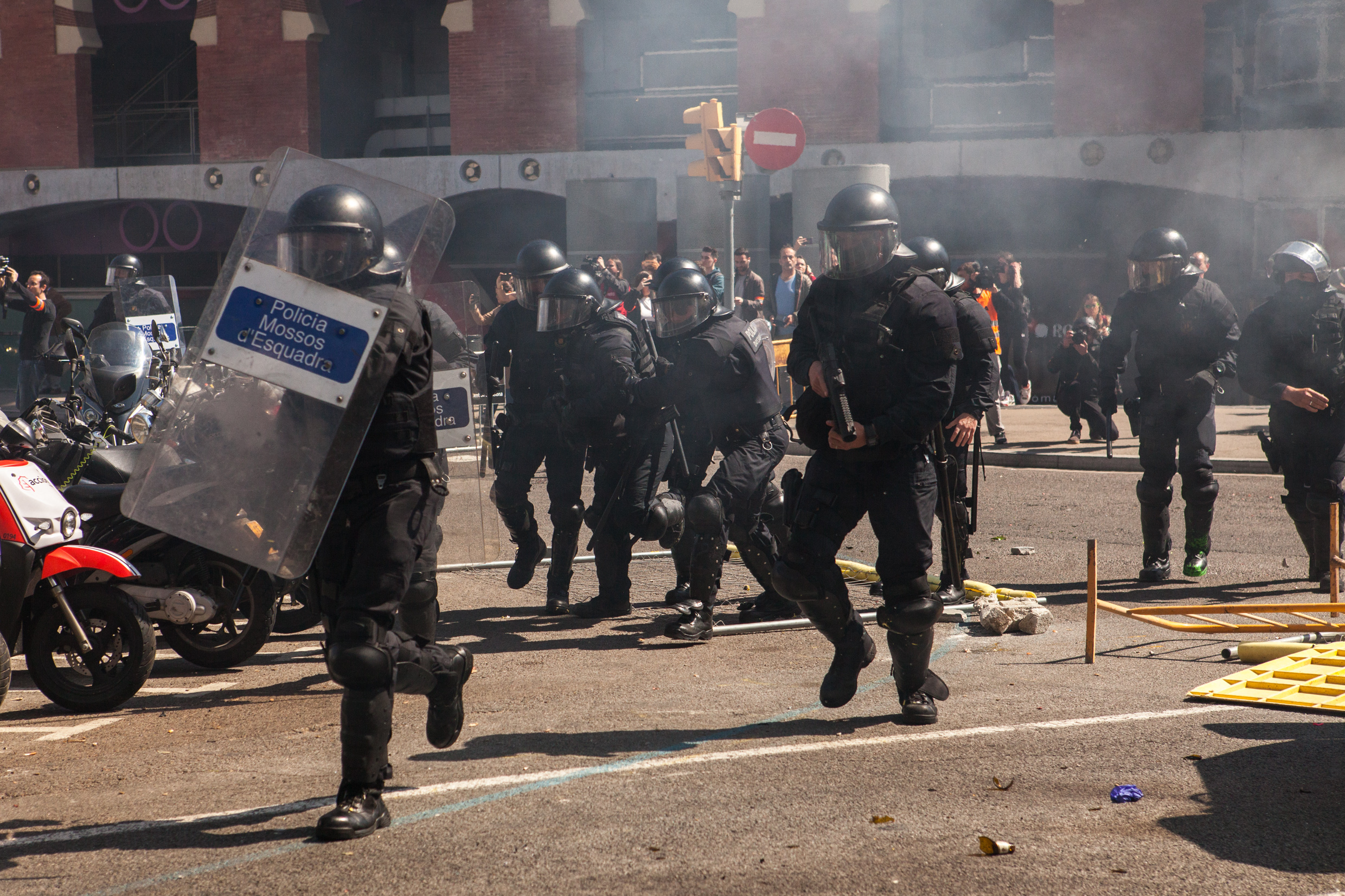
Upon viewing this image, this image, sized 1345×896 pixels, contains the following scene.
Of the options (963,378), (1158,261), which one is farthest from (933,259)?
(1158,261)

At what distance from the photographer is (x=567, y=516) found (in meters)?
6.85

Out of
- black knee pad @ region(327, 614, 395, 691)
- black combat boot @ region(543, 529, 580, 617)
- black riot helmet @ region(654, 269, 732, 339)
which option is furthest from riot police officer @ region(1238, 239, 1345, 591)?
black knee pad @ region(327, 614, 395, 691)

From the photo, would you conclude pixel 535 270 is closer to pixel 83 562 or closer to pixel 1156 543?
pixel 83 562

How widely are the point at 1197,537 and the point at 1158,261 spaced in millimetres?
1503

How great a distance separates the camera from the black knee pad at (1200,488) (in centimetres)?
731

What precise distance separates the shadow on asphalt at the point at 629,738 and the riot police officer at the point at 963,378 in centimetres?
162

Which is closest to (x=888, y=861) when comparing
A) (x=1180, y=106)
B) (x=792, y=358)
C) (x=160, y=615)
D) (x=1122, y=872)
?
(x=1122, y=872)

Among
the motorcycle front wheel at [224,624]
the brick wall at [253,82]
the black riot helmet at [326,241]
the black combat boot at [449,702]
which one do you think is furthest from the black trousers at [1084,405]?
the brick wall at [253,82]

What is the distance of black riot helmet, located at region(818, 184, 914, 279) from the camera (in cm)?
466

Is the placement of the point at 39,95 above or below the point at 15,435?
above

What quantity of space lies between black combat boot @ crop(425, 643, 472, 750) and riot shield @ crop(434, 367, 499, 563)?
1.84 meters

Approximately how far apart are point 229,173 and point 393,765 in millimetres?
21176

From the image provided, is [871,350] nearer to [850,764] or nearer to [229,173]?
[850,764]

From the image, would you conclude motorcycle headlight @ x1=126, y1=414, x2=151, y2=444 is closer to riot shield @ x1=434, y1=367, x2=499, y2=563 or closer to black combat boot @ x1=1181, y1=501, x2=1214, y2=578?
riot shield @ x1=434, y1=367, x2=499, y2=563
